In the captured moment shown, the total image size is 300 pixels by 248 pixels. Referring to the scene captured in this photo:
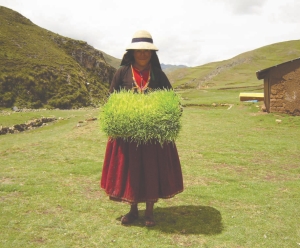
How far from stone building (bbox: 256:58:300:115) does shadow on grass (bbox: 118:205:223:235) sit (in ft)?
42.5

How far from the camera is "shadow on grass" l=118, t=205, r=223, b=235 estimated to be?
203 inches

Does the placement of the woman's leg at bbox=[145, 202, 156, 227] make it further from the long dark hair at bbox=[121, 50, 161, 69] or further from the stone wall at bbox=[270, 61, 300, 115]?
the stone wall at bbox=[270, 61, 300, 115]

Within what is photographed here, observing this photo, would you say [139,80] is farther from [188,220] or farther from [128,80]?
[188,220]

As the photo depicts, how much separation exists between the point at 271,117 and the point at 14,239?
602 inches

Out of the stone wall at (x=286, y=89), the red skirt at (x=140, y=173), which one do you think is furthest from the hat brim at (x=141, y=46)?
the stone wall at (x=286, y=89)

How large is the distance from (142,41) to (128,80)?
734 millimetres

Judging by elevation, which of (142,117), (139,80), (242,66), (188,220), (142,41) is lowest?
(188,220)

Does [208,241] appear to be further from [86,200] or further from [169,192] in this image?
[86,200]

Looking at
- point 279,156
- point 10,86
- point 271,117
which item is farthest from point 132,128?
point 10,86

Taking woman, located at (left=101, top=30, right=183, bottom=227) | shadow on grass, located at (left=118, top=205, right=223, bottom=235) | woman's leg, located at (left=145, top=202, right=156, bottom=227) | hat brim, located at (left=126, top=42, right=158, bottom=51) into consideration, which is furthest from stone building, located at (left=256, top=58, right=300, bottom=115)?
woman's leg, located at (left=145, top=202, right=156, bottom=227)

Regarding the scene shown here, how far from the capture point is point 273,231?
5.15 meters

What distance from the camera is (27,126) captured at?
2103 cm

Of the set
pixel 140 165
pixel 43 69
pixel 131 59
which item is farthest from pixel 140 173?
pixel 43 69

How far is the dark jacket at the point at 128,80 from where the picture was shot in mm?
5520
